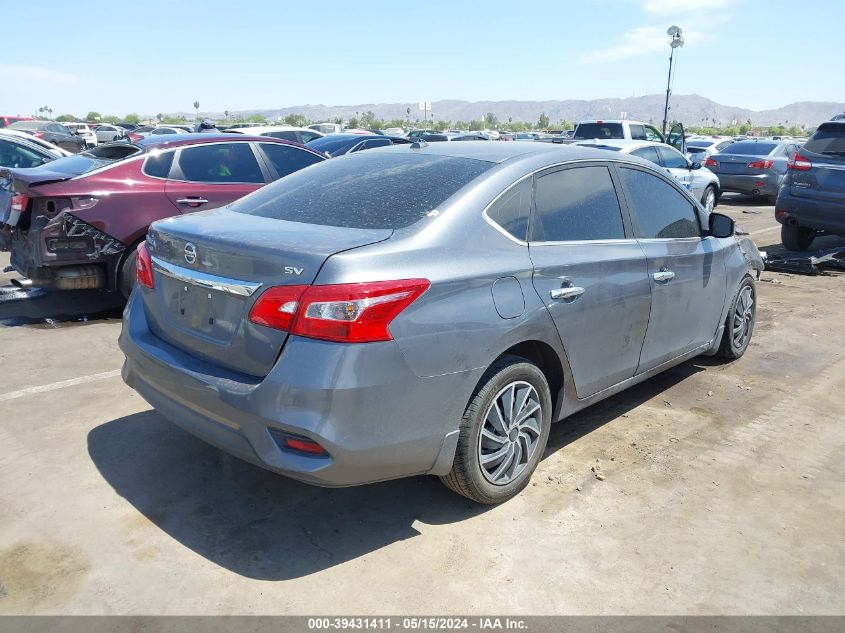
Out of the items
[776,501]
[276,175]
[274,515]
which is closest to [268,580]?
[274,515]

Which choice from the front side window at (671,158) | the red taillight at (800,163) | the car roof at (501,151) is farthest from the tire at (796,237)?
the car roof at (501,151)

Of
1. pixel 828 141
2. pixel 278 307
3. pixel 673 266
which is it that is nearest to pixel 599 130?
pixel 828 141

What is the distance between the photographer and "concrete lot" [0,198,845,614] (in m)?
2.80

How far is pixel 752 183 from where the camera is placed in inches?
653

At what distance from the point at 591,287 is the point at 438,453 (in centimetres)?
127

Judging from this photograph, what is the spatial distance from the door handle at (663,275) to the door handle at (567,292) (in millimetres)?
808

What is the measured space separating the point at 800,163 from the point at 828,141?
412 mm

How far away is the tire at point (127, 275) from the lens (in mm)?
6234

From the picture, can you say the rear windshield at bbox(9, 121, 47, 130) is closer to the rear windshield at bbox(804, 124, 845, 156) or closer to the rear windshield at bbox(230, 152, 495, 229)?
the rear windshield at bbox(804, 124, 845, 156)

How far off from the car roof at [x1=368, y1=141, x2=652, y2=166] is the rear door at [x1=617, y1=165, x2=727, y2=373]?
0.99ft

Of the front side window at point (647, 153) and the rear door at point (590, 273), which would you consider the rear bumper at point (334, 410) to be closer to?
the rear door at point (590, 273)

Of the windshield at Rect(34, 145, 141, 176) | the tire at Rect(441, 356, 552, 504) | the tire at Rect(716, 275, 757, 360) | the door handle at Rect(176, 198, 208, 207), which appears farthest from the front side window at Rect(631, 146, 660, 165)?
the tire at Rect(441, 356, 552, 504)

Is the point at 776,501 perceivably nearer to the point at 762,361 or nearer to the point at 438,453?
the point at 438,453

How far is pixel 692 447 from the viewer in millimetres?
4145
